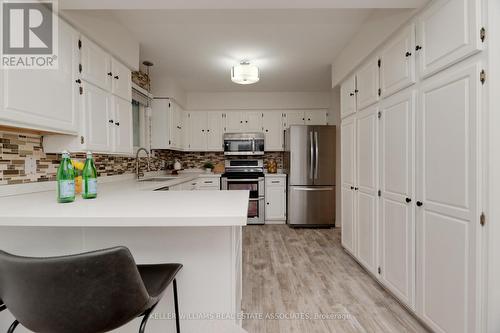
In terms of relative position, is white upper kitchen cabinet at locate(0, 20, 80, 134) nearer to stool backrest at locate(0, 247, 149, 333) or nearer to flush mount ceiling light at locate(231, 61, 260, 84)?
stool backrest at locate(0, 247, 149, 333)

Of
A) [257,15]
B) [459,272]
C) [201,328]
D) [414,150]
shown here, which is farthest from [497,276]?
[257,15]

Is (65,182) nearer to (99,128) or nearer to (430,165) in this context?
(99,128)

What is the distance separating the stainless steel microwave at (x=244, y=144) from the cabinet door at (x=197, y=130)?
0.45 m

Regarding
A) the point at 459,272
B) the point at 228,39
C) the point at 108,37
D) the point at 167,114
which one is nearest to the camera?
the point at 459,272

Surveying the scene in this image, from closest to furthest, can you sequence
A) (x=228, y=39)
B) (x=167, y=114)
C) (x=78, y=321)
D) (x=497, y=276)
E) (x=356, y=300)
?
(x=78, y=321) → (x=497, y=276) → (x=356, y=300) → (x=228, y=39) → (x=167, y=114)

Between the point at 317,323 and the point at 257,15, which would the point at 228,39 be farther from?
the point at 317,323

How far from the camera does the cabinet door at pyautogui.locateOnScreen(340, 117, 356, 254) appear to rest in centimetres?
281

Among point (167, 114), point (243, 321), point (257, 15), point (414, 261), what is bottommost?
point (243, 321)

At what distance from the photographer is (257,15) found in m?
2.29

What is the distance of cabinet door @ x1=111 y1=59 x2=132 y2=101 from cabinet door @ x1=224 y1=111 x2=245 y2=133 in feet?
7.68

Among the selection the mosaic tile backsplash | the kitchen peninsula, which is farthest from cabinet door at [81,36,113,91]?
the kitchen peninsula

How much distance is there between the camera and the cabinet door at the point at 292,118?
4828 millimetres

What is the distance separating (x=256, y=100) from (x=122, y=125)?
2.82 metres

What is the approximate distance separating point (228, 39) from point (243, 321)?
2653 mm
